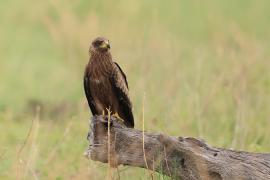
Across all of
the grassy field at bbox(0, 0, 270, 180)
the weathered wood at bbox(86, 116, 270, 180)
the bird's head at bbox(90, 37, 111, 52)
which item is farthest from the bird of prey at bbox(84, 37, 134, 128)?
the weathered wood at bbox(86, 116, 270, 180)

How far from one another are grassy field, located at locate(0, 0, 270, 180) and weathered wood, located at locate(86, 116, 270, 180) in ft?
1.30

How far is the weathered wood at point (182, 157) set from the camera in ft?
17.2

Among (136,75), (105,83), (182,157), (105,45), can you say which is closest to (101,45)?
(105,45)

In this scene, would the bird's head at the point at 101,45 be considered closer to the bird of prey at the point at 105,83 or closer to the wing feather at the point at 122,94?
the bird of prey at the point at 105,83

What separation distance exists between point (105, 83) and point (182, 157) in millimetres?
1385

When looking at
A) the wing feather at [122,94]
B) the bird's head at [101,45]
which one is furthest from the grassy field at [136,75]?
the bird's head at [101,45]

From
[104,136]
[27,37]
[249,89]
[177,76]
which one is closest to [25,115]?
[177,76]

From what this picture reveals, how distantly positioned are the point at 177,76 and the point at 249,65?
3.35 feet

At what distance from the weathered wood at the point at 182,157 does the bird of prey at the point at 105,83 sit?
2.82 ft

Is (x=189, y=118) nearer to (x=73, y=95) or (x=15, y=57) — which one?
(x=73, y=95)

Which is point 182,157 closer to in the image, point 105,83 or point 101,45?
point 105,83

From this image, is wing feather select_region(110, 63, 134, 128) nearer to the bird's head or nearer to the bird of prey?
the bird of prey

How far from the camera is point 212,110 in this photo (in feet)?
32.2

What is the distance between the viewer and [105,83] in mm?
6629
